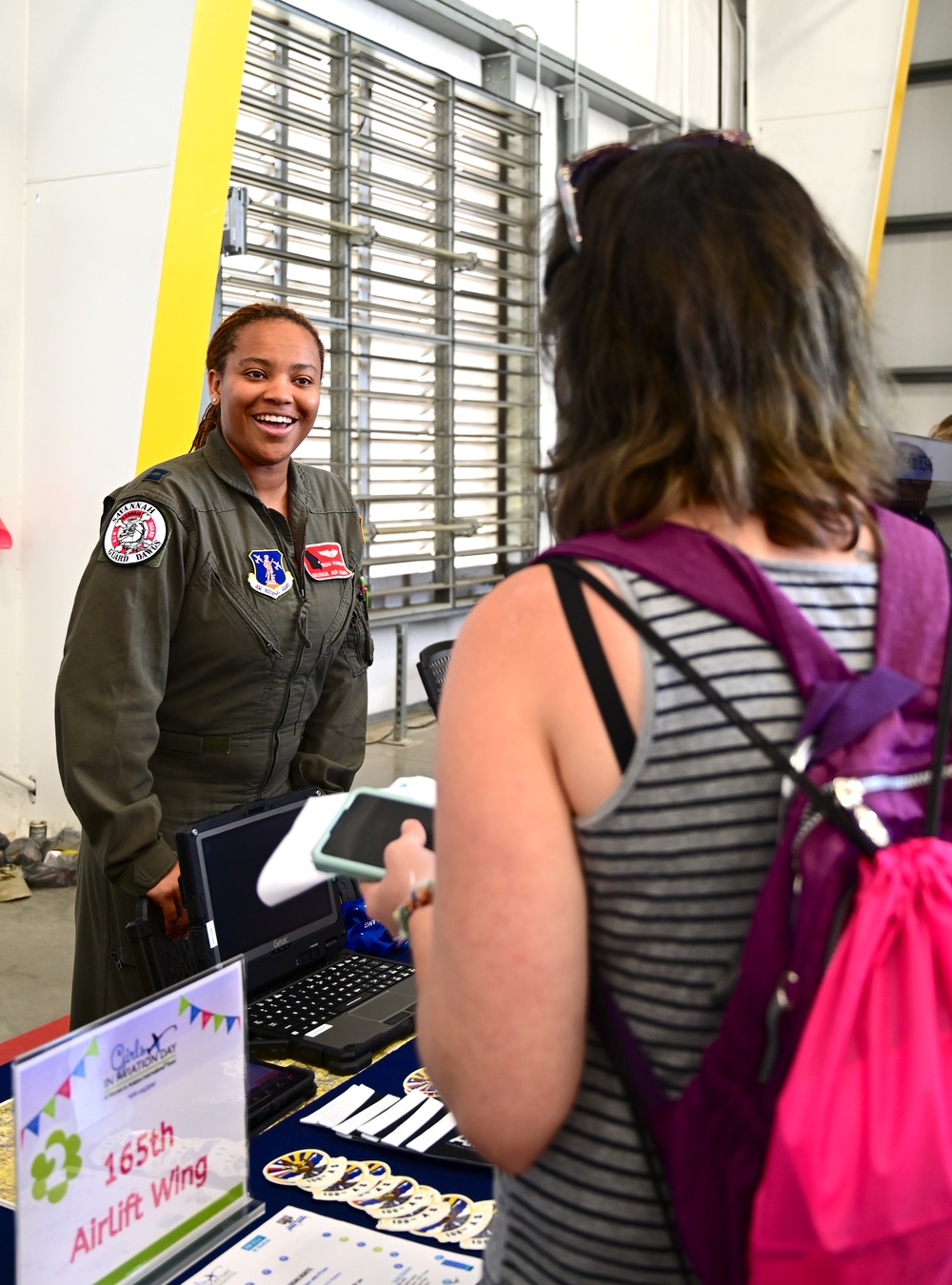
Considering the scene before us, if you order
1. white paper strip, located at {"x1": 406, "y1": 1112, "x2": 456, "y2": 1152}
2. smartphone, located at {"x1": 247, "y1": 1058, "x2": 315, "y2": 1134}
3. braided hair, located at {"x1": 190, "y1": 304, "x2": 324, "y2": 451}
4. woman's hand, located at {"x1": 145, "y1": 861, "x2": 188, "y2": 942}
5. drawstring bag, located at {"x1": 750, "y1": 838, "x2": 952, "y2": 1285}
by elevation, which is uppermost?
braided hair, located at {"x1": 190, "y1": 304, "x2": 324, "y2": 451}

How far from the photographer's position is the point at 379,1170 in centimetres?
145

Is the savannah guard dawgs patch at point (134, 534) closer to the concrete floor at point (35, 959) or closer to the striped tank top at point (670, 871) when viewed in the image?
the striped tank top at point (670, 871)

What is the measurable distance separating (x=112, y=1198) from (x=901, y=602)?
850mm

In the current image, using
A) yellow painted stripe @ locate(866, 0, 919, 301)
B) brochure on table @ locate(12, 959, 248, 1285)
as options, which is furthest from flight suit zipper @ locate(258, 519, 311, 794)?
yellow painted stripe @ locate(866, 0, 919, 301)

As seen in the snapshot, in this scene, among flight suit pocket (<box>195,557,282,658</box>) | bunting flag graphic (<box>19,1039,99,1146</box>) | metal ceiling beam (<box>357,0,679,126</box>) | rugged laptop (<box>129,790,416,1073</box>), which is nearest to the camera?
bunting flag graphic (<box>19,1039,99,1146</box>)

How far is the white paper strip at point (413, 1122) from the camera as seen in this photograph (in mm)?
1496

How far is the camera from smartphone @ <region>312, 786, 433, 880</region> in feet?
3.38

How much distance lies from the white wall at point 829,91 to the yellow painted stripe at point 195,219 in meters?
4.06

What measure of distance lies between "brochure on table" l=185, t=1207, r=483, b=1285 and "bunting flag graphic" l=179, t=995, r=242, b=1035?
215 millimetres

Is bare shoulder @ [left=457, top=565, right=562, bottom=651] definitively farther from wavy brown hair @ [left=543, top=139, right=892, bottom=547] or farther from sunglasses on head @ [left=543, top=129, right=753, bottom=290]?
sunglasses on head @ [left=543, top=129, right=753, bottom=290]

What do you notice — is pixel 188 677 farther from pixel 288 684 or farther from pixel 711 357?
pixel 711 357

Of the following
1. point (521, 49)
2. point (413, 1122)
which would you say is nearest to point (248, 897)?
point (413, 1122)

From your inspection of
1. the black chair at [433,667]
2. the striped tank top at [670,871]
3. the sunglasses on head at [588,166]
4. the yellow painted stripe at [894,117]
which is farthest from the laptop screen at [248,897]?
the yellow painted stripe at [894,117]

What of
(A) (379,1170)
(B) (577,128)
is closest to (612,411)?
(A) (379,1170)
